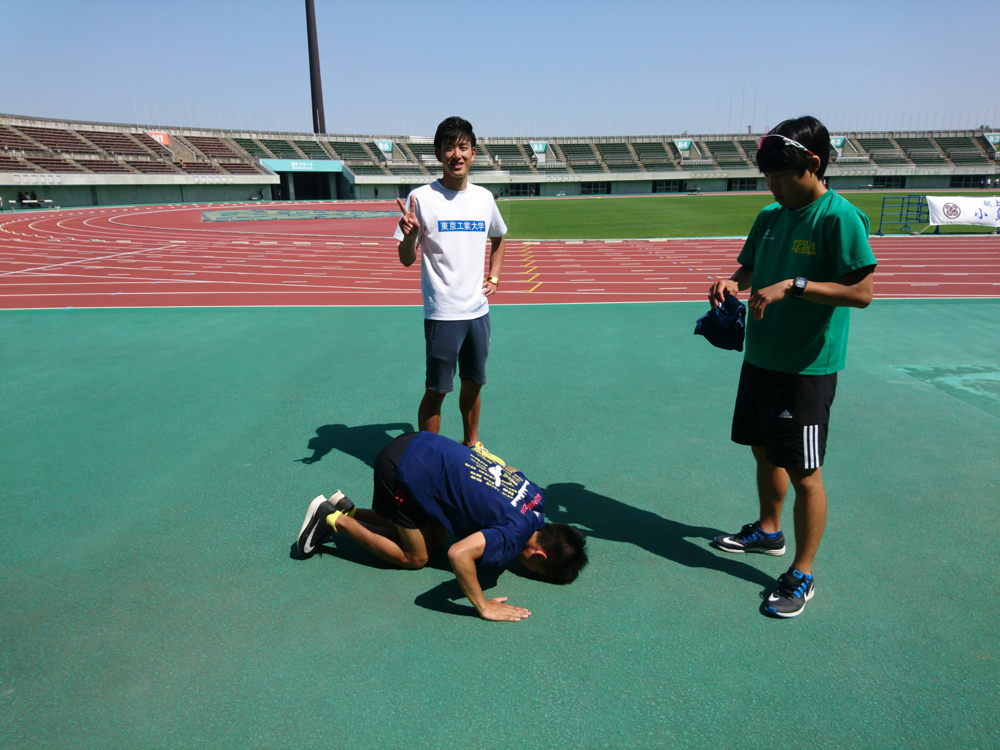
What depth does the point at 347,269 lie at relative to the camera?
13.8 m

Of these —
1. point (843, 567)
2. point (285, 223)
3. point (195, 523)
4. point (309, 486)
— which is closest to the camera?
point (843, 567)

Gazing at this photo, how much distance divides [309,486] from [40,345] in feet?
17.4

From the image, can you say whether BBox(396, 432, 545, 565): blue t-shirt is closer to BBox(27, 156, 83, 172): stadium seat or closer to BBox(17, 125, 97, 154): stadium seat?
BBox(27, 156, 83, 172): stadium seat

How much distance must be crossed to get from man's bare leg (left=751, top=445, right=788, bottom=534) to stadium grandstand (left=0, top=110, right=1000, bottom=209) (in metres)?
49.5

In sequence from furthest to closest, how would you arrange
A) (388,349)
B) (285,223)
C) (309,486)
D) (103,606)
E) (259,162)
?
(259,162) → (285,223) → (388,349) → (309,486) → (103,606)

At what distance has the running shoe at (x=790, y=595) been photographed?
8.62ft

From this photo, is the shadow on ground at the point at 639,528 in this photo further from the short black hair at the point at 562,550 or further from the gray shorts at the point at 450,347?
the gray shorts at the point at 450,347

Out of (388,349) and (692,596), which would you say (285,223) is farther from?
(692,596)

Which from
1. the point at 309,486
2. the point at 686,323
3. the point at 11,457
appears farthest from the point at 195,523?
the point at 686,323

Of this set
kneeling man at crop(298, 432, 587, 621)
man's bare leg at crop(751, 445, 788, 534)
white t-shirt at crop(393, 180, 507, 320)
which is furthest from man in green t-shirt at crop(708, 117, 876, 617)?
white t-shirt at crop(393, 180, 507, 320)

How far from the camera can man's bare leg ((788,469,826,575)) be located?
2.68 meters

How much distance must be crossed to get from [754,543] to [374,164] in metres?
65.8

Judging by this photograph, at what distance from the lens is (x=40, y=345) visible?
7082 millimetres

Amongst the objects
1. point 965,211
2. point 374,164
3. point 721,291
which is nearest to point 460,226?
point 721,291
